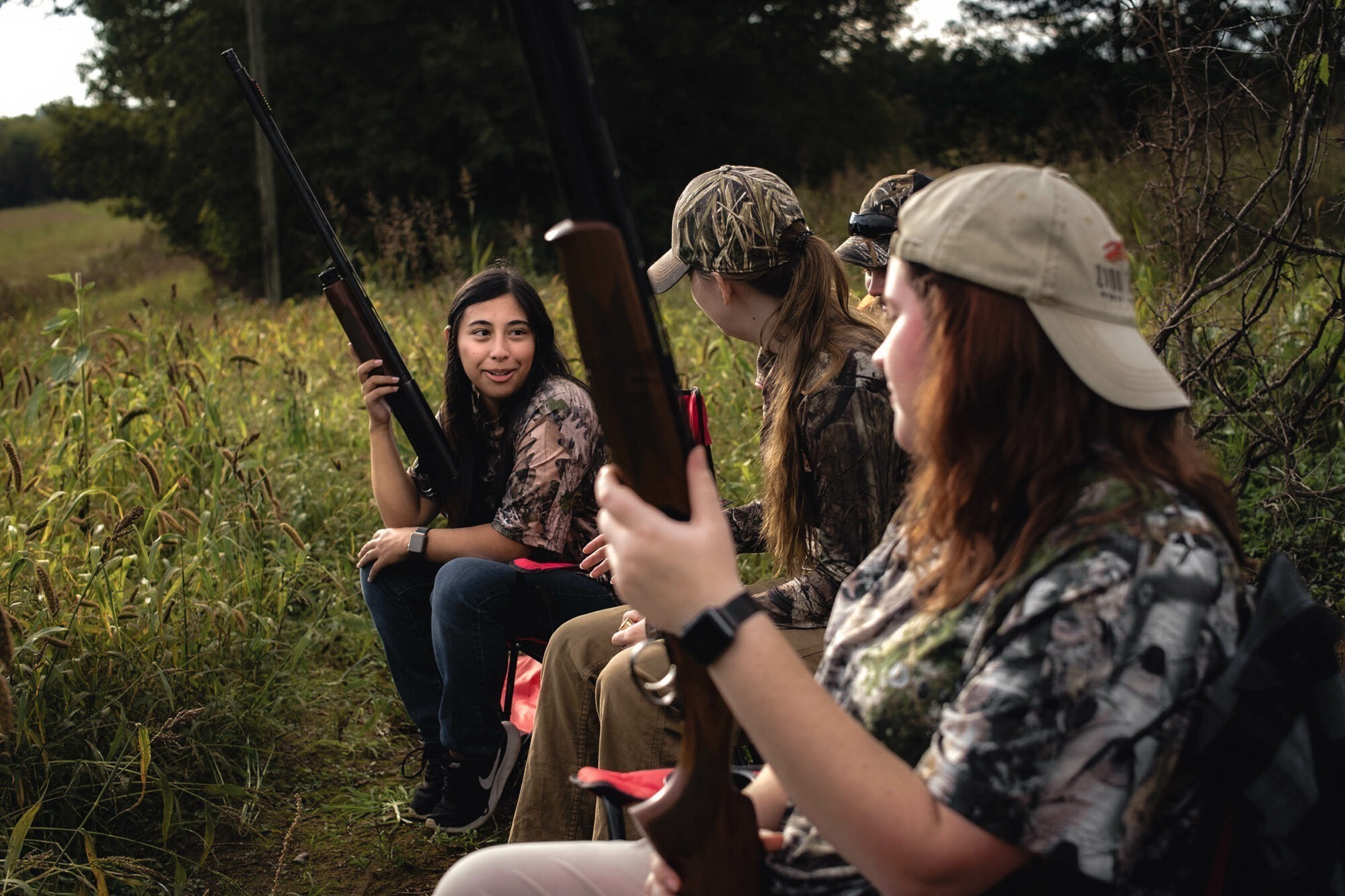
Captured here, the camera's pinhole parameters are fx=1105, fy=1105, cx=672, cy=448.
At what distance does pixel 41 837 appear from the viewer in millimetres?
2855

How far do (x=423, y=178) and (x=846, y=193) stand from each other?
980 centimetres

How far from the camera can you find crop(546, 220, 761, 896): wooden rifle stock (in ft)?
4.30

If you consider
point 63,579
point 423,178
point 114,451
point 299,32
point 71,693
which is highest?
point 299,32

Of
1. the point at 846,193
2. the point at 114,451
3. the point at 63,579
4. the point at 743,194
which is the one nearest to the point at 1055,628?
the point at 743,194

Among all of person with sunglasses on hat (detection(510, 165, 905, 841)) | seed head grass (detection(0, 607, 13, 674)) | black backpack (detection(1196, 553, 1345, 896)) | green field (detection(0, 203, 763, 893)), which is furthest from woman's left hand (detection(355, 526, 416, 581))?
black backpack (detection(1196, 553, 1345, 896))

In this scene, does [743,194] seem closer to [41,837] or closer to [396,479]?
[396,479]

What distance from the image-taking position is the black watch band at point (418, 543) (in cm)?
323

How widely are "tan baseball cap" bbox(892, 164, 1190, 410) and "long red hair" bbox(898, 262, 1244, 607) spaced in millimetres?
26

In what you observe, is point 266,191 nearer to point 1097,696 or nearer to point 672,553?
point 672,553

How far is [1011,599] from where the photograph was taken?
4.07 ft

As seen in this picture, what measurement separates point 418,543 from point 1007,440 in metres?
2.26

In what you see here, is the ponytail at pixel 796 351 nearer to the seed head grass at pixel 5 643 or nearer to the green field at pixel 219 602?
the green field at pixel 219 602

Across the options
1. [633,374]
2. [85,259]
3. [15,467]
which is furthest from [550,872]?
[85,259]

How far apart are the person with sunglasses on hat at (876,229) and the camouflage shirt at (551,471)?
0.90 metres
